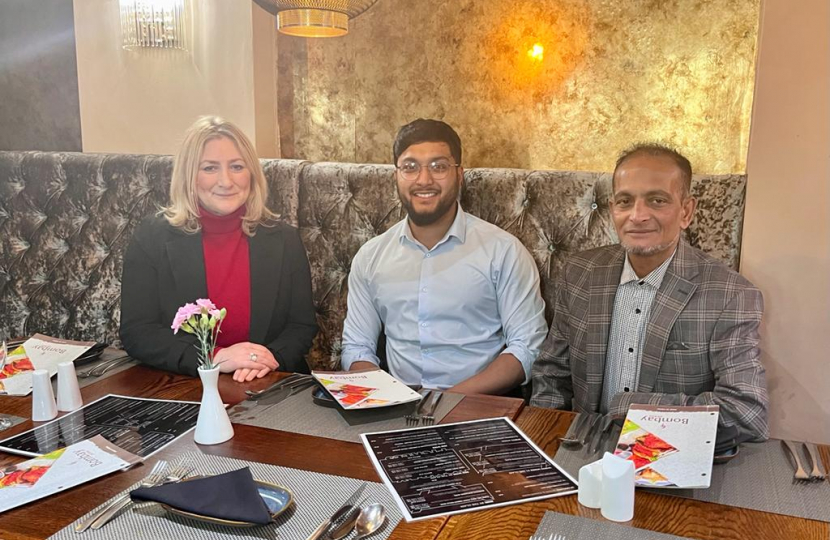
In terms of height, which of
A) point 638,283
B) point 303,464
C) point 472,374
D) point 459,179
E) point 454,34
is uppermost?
point 454,34

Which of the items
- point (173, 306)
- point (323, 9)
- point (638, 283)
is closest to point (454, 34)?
point (323, 9)

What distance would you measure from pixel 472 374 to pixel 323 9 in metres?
1.16

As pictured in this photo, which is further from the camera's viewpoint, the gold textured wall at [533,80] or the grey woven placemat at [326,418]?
the gold textured wall at [533,80]

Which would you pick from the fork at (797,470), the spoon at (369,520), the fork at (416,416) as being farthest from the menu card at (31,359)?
the fork at (797,470)

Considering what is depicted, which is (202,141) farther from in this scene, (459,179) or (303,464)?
(303,464)

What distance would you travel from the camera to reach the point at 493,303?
193 centimetres

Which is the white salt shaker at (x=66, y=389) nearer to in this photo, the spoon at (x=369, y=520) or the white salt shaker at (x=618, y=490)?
the spoon at (x=369, y=520)

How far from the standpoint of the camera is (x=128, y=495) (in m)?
0.96

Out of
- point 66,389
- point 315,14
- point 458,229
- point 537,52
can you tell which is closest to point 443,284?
point 458,229

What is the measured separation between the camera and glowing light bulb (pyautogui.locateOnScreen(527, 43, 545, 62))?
202cm

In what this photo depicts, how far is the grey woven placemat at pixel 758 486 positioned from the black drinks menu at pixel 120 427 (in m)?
0.68

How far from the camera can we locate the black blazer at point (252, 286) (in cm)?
189

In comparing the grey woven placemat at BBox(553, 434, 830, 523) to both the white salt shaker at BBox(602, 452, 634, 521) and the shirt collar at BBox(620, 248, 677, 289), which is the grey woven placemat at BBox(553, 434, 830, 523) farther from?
the shirt collar at BBox(620, 248, 677, 289)

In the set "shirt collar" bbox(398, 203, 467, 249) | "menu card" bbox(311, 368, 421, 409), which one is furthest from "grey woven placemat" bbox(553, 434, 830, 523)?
"shirt collar" bbox(398, 203, 467, 249)
